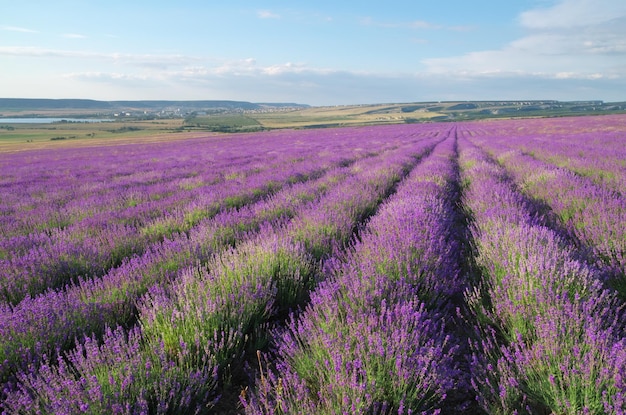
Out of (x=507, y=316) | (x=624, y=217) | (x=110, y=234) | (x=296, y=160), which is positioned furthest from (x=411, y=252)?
(x=296, y=160)

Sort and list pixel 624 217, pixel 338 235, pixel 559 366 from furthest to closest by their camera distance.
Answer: pixel 338 235 → pixel 624 217 → pixel 559 366

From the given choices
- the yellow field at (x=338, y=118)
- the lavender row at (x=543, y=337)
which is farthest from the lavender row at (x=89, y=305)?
the yellow field at (x=338, y=118)

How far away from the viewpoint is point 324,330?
6.93 ft

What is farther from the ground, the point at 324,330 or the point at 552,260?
the point at 552,260

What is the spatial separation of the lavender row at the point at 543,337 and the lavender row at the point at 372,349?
225mm

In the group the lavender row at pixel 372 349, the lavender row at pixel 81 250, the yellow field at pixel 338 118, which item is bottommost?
the lavender row at pixel 81 250

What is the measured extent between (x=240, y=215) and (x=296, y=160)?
Answer: 914 cm

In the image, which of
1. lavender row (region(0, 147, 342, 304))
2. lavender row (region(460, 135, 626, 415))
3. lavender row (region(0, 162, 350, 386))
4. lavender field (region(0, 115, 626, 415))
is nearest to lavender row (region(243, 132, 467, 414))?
lavender field (region(0, 115, 626, 415))

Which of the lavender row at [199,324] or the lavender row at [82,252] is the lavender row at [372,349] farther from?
the lavender row at [82,252]

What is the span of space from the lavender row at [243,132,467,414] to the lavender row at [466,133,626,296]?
1.32 metres

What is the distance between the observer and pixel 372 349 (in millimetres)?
1798

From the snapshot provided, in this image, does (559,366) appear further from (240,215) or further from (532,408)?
(240,215)

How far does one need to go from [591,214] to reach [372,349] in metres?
3.91

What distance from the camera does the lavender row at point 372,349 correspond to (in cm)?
166
